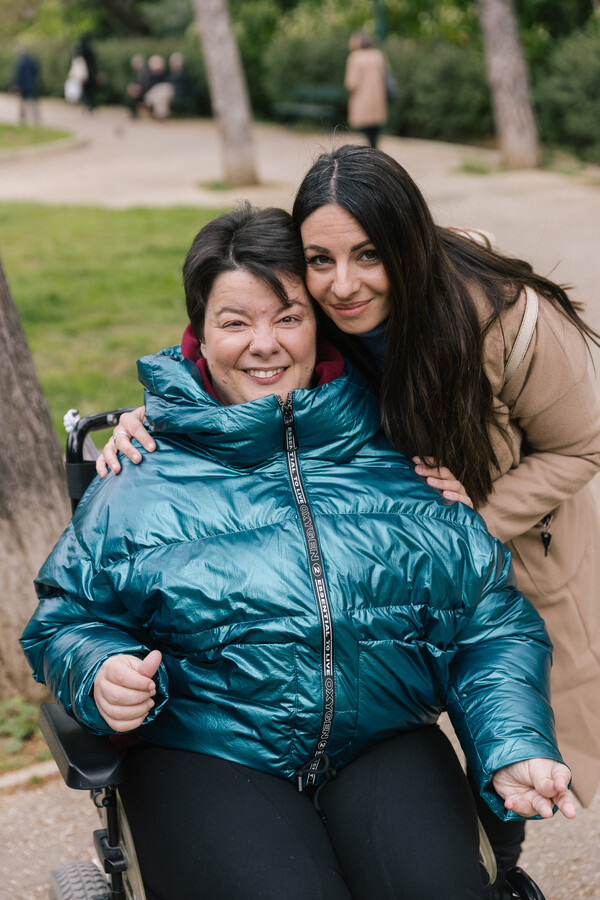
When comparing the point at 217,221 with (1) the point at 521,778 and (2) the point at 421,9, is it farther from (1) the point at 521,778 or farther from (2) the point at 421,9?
(2) the point at 421,9

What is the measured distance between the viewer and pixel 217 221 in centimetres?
233

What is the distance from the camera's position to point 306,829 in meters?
1.99

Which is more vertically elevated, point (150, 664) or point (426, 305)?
point (426, 305)

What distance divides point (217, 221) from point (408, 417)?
626 millimetres

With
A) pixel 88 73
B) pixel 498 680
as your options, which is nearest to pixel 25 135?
pixel 88 73

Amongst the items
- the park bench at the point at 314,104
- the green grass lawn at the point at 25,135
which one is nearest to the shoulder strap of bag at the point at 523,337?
the park bench at the point at 314,104

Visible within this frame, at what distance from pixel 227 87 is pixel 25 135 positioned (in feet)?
27.4

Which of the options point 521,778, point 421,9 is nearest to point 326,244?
point 521,778

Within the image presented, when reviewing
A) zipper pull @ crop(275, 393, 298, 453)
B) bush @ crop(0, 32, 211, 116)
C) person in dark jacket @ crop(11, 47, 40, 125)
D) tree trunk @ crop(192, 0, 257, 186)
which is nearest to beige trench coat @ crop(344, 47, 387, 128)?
tree trunk @ crop(192, 0, 257, 186)

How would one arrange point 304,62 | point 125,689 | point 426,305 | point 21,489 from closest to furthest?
1. point 125,689
2. point 426,305
3. point 21,489
4. point 304,62

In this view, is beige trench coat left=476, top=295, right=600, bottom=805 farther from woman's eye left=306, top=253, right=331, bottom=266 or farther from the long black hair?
woman's eye left=306, top=253, right=331, bottom=266

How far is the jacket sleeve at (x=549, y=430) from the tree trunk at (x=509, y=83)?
12488 mm

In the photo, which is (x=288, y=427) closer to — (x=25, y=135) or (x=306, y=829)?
(x=306, y=829)

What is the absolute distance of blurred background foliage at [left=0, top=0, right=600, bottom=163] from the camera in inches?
638
